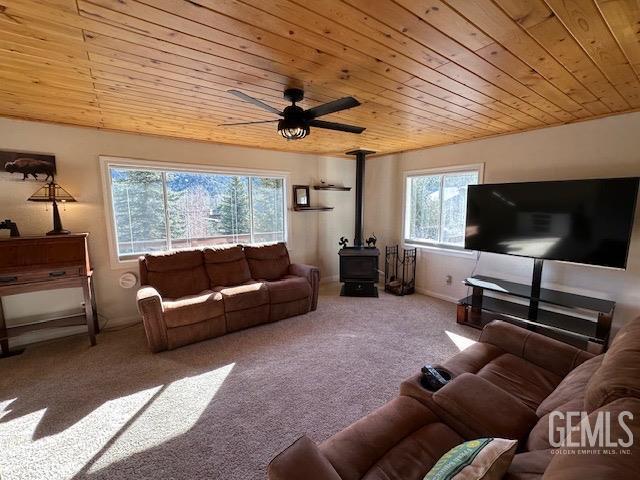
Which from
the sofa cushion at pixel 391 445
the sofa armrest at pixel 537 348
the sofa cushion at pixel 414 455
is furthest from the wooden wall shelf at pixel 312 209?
the sofa cushion at pixel 414 455

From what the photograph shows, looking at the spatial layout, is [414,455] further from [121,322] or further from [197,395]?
[121,322]

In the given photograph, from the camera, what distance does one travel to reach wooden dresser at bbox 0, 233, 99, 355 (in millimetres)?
2711

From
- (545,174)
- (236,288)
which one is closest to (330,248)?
(236,288)

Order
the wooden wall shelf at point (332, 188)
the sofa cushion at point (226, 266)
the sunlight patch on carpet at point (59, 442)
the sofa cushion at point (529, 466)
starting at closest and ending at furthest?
the sofa cushion at point (529, 466)
the sunlight patch on carpet at point (59, 442)
the sofa cushion at point (226, 266)
the wooden wall shelf at point (332, 188)

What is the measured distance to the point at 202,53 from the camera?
5.61 ft

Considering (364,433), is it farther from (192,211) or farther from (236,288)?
(192,211)

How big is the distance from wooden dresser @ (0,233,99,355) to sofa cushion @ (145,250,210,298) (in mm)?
634

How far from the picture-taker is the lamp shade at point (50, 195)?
3.01 m

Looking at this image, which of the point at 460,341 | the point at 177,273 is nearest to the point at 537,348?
the point at 460,341

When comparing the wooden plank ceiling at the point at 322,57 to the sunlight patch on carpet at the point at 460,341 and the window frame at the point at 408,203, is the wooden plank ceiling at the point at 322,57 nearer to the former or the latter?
the window frame at the point at 408,203

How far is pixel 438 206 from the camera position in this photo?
4633 millimetres

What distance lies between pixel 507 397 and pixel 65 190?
438 centimetres

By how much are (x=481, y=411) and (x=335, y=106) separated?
1884mm

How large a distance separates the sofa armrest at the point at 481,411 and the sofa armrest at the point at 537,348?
0.72m
